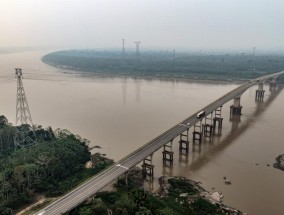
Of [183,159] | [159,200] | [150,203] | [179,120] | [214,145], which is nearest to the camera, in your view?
[150,203]

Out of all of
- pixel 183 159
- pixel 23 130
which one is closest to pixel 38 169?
pixel 23 130

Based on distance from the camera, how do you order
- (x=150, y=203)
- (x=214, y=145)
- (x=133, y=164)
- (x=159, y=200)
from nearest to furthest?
(x=150, y=203)
(x=159, y=200)
(x=133, y=164)
(x=214, y=145)

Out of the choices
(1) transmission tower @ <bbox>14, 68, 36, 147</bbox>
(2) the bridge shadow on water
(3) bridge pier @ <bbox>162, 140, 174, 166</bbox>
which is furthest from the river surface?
(1) transmission tower @ <bbox>14, 68, 36, 147</bbox>

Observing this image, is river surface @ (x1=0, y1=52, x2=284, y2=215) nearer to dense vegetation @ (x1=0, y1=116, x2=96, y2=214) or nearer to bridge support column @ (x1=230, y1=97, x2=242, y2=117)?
bridge support column @ (x1=230, y1=97, x2=242, y2=117)

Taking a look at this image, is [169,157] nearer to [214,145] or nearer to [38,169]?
[214,145]

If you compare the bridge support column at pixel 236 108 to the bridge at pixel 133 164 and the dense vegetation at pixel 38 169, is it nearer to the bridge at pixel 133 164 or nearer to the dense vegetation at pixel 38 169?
the bridge at pixel 133 164

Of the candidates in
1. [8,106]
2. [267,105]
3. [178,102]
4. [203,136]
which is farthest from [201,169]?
[8,106]

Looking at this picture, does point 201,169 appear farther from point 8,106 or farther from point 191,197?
point 8,106
